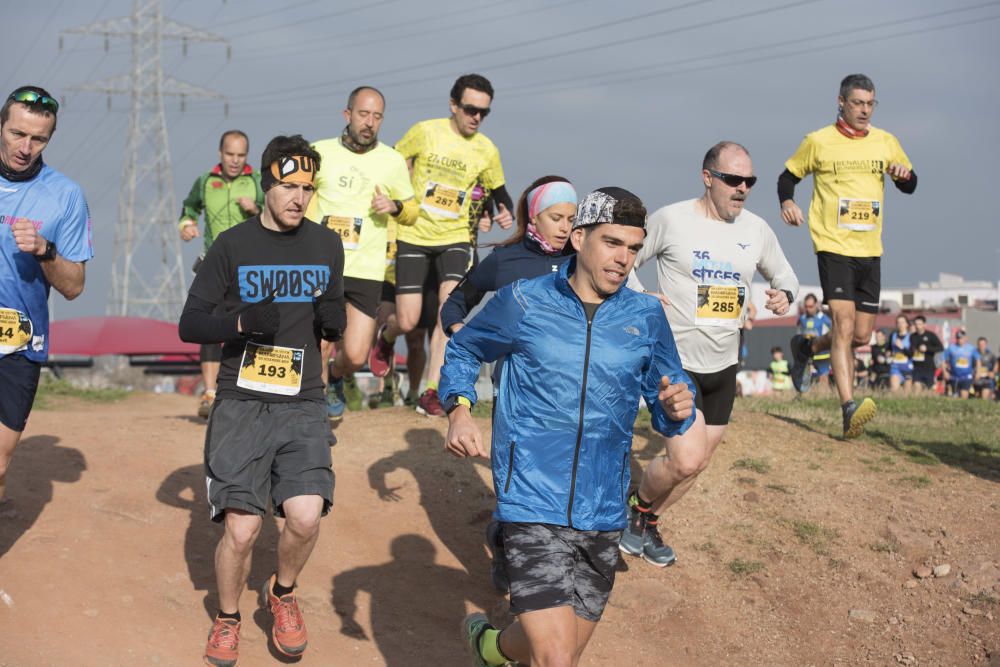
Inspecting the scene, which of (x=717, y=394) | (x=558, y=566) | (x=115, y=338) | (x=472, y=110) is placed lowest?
(x=115, y=338)

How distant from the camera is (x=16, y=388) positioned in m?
5.58

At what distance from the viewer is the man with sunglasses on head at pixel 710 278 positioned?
681 cm

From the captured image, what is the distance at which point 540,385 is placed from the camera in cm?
432

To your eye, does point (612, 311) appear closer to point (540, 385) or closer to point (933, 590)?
point (540, 385)

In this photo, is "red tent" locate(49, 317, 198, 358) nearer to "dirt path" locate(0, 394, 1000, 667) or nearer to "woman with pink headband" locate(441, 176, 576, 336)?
"dirt path" locate(0, 394, 1000, 667)

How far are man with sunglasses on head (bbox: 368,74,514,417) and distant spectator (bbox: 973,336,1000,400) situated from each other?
54.6ft

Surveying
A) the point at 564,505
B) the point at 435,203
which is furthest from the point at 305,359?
the point at 435,203

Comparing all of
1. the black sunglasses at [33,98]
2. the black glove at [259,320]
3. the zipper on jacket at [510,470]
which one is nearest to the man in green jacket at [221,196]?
the black sunglasses at [33,98]

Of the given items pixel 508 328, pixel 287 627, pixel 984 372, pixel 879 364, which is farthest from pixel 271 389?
pixel 984 372

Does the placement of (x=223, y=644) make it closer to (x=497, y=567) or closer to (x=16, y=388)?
(x=16, y=388)

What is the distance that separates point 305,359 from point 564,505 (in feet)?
6.29

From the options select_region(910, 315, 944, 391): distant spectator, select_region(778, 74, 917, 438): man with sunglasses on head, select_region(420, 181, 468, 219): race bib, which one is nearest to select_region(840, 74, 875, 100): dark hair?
select_region(778, 74, 917, 438): man with sunglasses on head

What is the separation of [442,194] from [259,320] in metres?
4.41

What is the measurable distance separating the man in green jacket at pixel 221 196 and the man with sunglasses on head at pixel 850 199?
185 inches
